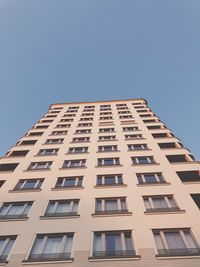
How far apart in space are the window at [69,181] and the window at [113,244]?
5.74m

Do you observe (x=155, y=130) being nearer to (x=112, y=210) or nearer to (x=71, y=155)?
(x=71, y=155)

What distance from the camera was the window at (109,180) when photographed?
18850 mm

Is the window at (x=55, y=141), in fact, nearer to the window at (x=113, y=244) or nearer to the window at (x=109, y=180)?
the window at (x=109, y=180)

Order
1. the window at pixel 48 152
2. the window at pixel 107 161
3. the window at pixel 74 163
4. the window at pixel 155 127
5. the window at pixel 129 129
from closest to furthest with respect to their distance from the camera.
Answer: the window at pixel 74 163 < the window at pixel 107 161 < the window at pixel 48 152 < the window at pixel 129 129 < the window at pixel 155 127

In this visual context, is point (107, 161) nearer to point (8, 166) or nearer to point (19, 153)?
point (8, 166)

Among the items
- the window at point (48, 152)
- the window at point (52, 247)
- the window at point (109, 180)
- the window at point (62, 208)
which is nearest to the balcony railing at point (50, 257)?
the window at point (52, 247)

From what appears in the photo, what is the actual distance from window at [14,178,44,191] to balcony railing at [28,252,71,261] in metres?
6.67

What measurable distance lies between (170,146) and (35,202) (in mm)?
15974

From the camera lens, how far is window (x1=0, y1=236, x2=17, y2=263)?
39.8ft

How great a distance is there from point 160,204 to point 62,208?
6804mm

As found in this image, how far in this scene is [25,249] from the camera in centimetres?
1241

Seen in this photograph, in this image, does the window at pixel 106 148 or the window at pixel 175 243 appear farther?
the window at pixel 106 148

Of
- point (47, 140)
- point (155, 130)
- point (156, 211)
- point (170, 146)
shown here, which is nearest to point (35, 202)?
point (156, 211)

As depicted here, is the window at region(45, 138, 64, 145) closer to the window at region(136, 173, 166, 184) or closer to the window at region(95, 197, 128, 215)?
the window at region(136, 173, 166, 184)
